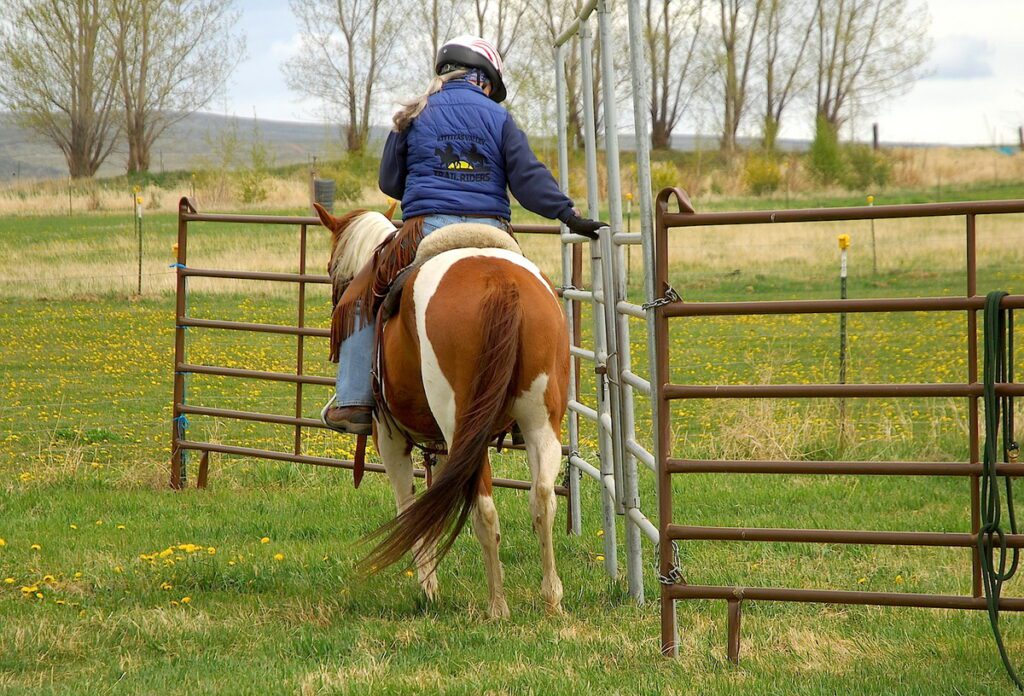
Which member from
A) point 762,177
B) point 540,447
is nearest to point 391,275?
point 540,447

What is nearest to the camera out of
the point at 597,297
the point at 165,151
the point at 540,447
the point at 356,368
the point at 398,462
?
the point at 540,447

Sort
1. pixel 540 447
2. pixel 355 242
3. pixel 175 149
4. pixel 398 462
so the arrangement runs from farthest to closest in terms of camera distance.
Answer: pixel 175 149 < pixel 355 242 < pixel 398 462 < pixel 540 447

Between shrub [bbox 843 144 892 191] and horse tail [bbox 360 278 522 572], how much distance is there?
34465 mm

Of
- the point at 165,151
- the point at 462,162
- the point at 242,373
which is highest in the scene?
the point at 165,151

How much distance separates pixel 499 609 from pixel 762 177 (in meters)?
34.3

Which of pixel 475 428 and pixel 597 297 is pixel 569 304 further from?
pixel 475 428

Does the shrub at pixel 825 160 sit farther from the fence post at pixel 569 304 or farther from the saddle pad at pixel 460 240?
the saddle pad at pixel 460 240

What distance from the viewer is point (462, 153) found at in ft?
16.1

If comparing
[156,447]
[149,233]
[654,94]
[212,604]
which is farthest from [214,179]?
[212,604]

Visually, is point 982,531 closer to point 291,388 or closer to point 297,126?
point 291,388

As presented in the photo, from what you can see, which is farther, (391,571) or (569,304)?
(569,304)

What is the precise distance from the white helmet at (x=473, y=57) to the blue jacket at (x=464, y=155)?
0.14 m

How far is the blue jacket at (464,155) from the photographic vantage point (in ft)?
16.1

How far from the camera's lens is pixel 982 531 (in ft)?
12.5
